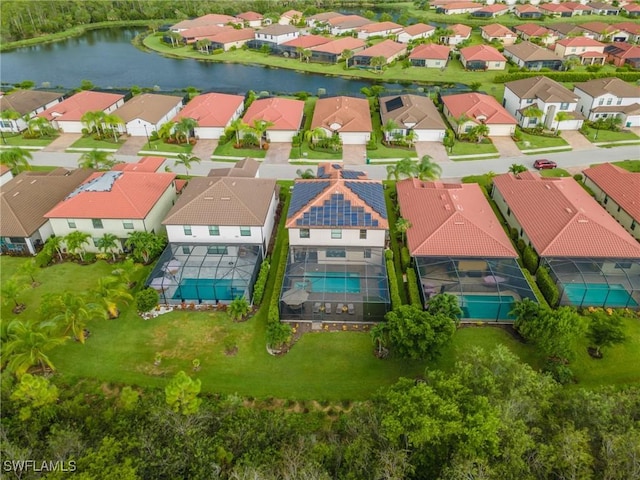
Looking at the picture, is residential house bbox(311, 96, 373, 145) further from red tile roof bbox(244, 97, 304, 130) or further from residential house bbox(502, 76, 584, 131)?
residential house bbox(502, 76, 584, 131)

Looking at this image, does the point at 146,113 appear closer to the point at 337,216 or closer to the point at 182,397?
the point at 337,216

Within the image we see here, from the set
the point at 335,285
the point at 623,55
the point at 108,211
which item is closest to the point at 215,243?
the point at 108,211

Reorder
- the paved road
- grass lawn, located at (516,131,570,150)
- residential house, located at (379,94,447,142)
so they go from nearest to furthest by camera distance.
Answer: the paved road
grass lawn, located at (516,131,570,150)
residential house, located at (379,94,447,142)

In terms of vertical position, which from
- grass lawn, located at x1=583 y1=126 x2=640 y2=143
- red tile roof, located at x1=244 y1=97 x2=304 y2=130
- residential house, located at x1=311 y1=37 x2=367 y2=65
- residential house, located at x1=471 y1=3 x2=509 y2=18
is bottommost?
grass lawn, located at x1=583 y1=126 x2=640 y2=143

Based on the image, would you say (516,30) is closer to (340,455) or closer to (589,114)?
(589,114)

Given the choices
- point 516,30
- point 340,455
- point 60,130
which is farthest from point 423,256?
point 516,30

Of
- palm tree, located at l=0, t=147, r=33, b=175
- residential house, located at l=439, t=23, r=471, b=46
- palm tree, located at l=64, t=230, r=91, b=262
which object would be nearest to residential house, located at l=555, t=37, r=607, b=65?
residential house, located at l=439, t=23, r=471, b=46

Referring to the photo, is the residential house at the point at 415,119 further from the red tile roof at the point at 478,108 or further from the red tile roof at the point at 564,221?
the red tile roof at the point at 564,221
